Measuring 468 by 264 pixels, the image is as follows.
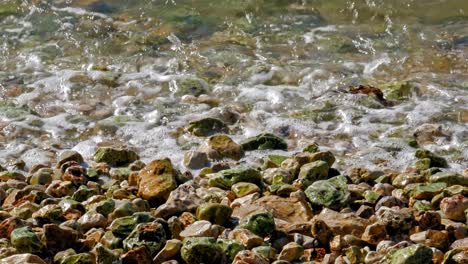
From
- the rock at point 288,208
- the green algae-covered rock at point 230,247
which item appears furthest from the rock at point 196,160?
the green algae-covered rock at point 230,247

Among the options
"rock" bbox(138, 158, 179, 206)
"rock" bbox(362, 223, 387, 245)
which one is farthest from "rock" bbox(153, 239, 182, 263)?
"rock" bbox(362, 223, 387, 245)

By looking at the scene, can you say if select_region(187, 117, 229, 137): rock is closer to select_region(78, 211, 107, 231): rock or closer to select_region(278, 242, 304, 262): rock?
select_region(78, 211, 107, 231): rock

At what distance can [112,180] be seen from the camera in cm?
576

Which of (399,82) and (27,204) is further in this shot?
(399,82)

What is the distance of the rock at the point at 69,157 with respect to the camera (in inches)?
240

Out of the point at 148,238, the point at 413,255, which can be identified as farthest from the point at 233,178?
the point at 413,255

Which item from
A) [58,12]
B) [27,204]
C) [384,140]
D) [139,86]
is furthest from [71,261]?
[58,12]

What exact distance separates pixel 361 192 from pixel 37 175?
8.05 ft

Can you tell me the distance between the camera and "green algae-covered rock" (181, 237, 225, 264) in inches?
164

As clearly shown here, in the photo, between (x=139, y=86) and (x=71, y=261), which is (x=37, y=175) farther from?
(x=139, y=86)

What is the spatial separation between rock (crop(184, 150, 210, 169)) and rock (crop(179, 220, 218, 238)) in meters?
1.45

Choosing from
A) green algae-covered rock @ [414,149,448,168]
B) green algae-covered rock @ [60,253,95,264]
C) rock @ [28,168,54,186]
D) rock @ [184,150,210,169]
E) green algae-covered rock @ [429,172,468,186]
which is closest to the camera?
green algae-covered rock @ [60,253,95,264]

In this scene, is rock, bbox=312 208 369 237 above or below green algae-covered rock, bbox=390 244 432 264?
below

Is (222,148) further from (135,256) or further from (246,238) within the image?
(135,256)
